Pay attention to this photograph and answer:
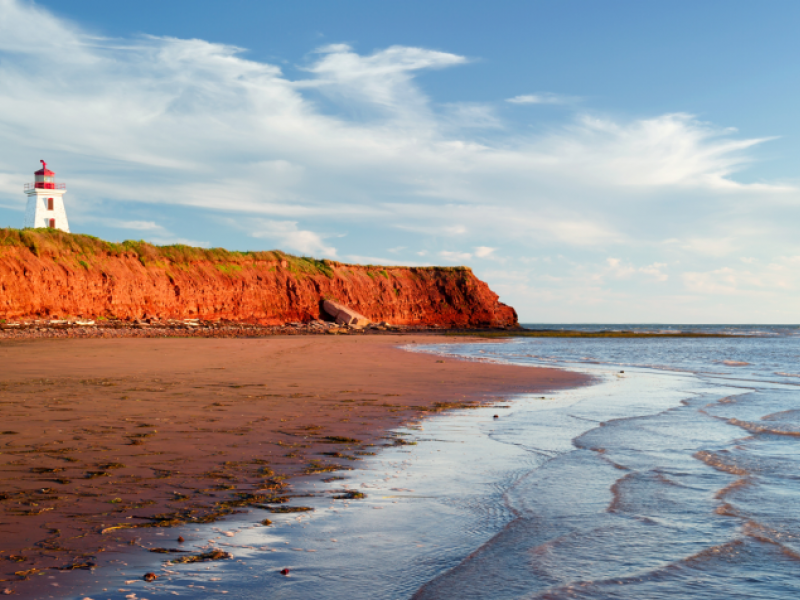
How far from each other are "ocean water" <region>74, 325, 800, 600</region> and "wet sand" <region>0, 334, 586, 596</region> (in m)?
0.52

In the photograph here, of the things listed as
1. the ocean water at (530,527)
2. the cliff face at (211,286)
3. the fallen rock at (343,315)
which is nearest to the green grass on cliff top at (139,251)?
the cliff face at (211,286)

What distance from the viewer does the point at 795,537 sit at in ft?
13.4

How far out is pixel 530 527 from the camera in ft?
14.0

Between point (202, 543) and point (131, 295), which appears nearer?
point (202, 543)

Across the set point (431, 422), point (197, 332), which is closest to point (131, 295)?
point (197, 332)

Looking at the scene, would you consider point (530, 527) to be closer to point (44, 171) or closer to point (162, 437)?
point (162, 437)

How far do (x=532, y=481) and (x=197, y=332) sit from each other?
120ft

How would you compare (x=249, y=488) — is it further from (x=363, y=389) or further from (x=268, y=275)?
(x=268, y=275)

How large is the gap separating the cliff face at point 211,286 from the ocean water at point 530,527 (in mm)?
37295

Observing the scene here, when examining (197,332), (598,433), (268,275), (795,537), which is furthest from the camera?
(268,275)

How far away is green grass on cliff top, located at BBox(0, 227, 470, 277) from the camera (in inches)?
1540

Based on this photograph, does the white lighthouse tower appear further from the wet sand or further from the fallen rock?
the wet sand

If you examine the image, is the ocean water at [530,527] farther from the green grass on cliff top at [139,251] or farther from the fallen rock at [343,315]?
the fallen rock at [343,315]

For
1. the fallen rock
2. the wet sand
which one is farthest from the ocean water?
the fallen rock
